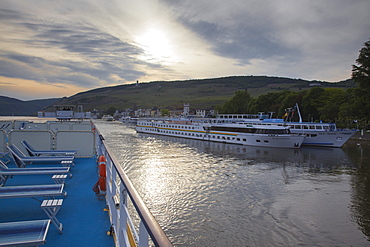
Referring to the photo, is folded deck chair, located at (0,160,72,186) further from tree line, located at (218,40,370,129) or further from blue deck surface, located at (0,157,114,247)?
tree line, located at (218,40,370,129)

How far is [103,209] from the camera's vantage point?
16.2 feet

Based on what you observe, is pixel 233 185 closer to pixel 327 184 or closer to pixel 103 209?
pixel 327 184

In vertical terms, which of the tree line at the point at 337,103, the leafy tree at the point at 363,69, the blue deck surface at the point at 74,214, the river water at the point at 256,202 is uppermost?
the leafy tree at the point at 363,69

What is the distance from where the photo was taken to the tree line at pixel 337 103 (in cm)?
4844

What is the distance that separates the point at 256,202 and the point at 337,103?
56152 mm

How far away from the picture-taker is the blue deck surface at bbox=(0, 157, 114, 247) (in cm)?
379

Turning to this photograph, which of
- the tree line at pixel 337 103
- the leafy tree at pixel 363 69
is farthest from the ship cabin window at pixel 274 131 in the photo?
the leafy tree at pixel 363 69

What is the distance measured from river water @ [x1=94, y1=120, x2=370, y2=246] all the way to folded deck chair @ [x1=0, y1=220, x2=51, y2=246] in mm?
6140

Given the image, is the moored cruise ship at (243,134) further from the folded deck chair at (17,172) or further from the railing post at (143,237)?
the railing post at (143,237)

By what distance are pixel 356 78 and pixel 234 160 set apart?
39.9m

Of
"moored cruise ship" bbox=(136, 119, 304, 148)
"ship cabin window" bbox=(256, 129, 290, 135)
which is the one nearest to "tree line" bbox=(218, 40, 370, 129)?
"ship cabin window" bbox=(256, 129, 290, 135)

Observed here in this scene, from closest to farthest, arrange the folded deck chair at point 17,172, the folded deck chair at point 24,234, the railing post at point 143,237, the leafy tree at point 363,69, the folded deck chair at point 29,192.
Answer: the railing post at point 143,237 < the folded deck chair at point 24,234 < the folded deck chair at point 29,192 < the folded deck chair at point 17,172 < the leafy tree at point 363,69

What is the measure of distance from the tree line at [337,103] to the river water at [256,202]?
23869 mm

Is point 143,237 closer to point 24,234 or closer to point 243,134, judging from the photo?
point 24,234
